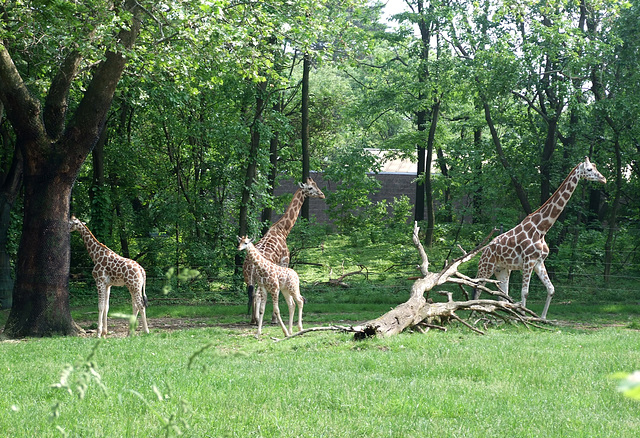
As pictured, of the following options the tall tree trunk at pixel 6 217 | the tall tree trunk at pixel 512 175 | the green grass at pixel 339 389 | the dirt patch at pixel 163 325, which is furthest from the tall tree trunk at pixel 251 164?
the green grass at pixel 339 389

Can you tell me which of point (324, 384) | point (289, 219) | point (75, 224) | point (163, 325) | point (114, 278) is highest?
point (289, 219)

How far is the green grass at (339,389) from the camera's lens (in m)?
6.02

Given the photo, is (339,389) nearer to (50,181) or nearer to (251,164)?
(50,181)

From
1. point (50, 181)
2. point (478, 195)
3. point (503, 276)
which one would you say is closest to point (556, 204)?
point (503, 276)

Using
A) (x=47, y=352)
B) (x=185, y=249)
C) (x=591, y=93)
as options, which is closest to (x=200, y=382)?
(x=47, y=352)

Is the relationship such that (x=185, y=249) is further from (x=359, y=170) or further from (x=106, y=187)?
(x=359, y=170)

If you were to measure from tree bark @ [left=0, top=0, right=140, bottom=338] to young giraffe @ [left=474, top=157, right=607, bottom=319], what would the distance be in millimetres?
8726

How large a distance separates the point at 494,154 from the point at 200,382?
16.6 m

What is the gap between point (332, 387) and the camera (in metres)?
7.36

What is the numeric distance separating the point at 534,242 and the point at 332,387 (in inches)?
339

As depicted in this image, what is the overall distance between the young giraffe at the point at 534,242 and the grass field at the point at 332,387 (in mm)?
2901

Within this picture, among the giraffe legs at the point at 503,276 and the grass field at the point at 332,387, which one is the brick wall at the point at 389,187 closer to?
the giraffe legs at the point at 503,276

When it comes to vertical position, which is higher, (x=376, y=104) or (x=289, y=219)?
(x=376, y=104)

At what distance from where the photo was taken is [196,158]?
72.5 ft
